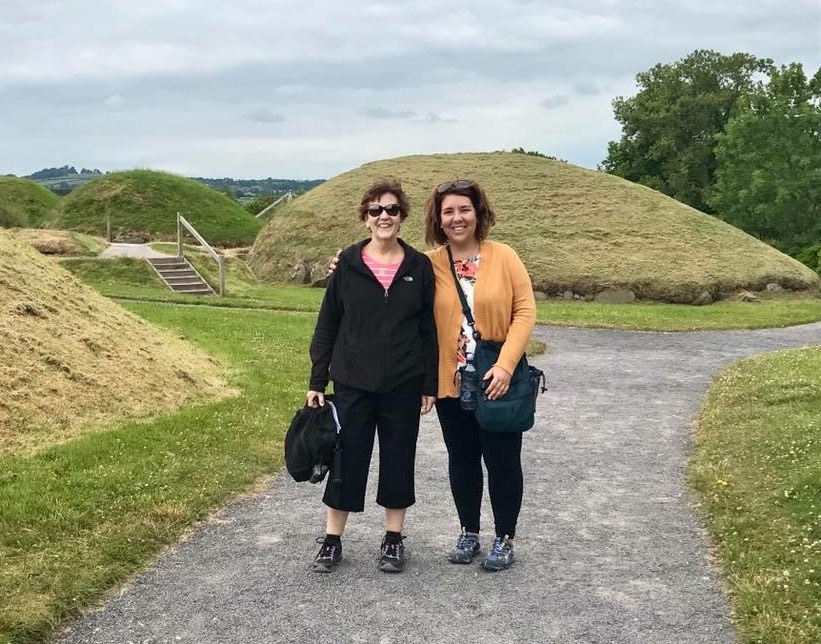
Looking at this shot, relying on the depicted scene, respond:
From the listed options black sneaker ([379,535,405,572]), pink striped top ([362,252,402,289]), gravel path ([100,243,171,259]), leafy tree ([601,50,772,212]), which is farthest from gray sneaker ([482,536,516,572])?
leafy tree ([601,50,772,212])

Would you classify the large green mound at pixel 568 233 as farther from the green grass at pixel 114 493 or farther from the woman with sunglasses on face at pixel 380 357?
the woman with sunglasses on face at pixel 380 357

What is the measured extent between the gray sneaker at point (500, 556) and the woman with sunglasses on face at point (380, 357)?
0.49 m

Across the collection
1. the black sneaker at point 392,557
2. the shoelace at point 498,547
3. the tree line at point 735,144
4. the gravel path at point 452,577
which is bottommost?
the gravel path at point 452,577

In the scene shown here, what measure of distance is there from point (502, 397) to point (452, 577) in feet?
3.58

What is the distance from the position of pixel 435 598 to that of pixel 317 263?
27134 mm

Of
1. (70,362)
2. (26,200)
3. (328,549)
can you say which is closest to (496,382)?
(328,549)

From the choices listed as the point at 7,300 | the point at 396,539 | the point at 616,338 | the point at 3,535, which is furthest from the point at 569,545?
the point at 616,338

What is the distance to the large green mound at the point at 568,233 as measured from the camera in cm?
2736

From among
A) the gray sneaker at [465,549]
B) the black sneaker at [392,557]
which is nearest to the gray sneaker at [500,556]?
the gray sneaker at [465,549]

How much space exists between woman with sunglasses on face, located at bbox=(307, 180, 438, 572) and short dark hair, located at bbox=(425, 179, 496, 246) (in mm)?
161

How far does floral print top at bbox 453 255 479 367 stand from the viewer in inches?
180

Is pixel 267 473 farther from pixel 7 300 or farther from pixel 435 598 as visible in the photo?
pixel 7 300

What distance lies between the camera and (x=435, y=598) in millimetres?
4449

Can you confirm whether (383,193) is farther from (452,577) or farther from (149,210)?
(149,210)
